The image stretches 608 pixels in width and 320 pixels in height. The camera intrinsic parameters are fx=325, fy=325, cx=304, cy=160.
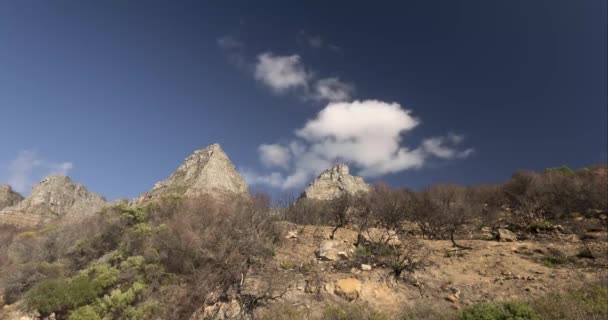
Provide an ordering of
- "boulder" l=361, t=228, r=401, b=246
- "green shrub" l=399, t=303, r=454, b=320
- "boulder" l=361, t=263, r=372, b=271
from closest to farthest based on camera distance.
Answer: "green shrub" l=399, t=303, r=454, b=320
"boulder" l=361, t=263, r=372, b=271
"boulder" l=361, t=228, r=401, b=246

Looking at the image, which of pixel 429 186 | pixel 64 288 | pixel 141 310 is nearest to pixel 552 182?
pixel 429 186

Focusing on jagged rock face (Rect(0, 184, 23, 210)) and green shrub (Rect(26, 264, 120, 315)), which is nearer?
green shrub (Rect(26, 264, 120, 315))

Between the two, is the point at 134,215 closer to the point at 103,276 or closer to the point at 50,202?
the point at 103,276

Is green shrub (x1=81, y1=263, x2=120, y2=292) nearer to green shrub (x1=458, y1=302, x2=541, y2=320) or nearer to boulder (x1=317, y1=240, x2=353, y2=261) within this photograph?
boulder (x1=317, y1=240, x2=353, y2=261)

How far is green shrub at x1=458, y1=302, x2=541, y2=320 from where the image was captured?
9.15 metres

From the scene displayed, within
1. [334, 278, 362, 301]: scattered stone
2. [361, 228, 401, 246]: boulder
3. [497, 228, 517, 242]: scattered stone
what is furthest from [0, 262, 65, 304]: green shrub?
[497, 228, 517, 242]: scattered stone

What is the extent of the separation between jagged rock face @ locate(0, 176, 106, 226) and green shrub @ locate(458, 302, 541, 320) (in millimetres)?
54851

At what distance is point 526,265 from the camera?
1316 cm

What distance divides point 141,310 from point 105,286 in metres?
3.10

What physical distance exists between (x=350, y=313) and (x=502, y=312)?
4345 mm

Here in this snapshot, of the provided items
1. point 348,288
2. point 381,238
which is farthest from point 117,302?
point 381,238

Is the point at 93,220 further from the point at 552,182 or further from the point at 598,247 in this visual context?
the point at 552,182

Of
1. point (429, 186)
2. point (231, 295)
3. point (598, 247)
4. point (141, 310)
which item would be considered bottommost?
point (141, 310)

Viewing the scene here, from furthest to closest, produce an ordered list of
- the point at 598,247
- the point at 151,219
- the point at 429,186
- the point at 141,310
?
the point at 429,186 → the point at 151,219 → the point at 598,247 → the point at 141,310
